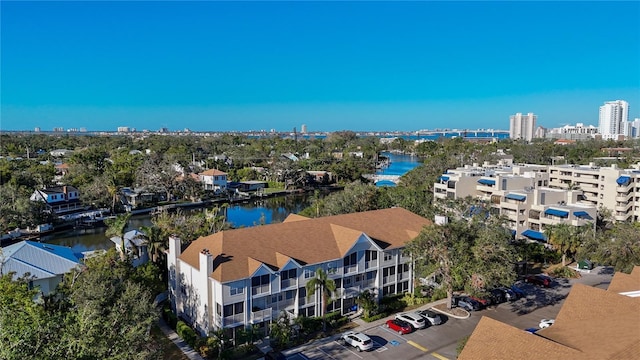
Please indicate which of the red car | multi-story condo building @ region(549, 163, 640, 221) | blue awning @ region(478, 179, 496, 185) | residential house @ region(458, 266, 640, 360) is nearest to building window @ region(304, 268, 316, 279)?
the red car

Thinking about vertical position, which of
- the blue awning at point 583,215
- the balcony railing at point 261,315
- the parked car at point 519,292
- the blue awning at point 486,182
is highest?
the blue awning at point 486,182

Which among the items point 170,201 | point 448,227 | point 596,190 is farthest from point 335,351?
point 170,201

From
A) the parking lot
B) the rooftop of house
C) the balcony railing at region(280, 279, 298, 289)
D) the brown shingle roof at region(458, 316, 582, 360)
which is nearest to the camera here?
the brown shingle roof at region(458, 316, 582, 360)

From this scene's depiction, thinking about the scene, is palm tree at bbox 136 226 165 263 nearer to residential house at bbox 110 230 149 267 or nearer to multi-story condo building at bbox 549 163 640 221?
residential house at bbox 110 230 149 267

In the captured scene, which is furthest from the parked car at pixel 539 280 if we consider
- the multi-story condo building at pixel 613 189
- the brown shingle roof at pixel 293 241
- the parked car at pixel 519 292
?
the multi-story condo building at pixel 613 189

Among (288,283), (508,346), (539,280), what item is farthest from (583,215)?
(508,346)

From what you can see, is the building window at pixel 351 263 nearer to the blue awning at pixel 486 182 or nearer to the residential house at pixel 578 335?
the residential house at pixel 578 335

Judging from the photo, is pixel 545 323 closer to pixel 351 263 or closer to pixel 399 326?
pixel 399 326
